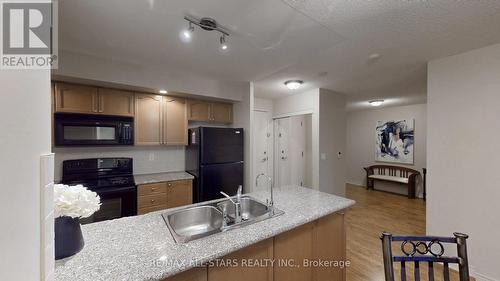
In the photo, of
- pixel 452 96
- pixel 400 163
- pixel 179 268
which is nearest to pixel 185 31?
pixel 179 268

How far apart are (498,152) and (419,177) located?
3601 millimetres

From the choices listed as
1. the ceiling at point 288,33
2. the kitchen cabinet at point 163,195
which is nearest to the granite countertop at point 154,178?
the kitchen cabinet at point 163,195

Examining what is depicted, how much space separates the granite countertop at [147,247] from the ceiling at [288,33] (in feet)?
5.04

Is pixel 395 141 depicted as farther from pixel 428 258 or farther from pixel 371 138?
pixel 428 258

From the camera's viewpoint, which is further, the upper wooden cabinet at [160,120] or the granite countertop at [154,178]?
the upper wooden cabinet at [160,120]

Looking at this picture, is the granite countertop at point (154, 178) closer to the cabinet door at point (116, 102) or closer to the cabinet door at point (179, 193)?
the cabinet door at point (179, 193)

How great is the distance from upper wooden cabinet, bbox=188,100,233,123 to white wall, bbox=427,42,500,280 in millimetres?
2859

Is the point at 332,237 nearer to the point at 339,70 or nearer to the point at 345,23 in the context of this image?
the point at 345,23

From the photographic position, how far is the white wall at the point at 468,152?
1.99 meters

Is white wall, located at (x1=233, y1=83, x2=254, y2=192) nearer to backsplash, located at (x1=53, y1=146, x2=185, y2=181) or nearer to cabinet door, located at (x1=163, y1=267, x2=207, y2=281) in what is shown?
backsplash, located at (x1=53, y1=146, x2=185, y2=181)

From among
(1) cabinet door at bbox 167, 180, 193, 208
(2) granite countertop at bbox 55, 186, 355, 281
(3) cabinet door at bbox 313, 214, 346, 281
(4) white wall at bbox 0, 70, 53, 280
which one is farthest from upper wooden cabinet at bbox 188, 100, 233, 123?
(4) white wall at bbox 0, 70, 53, 280

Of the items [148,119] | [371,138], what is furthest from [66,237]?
[371,138]

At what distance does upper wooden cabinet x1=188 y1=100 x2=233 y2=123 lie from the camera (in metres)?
3.30

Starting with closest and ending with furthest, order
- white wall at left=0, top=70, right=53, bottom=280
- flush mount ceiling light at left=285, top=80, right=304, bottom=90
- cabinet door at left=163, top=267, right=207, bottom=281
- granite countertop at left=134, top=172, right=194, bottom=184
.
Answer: white wall at left=0, top=70, right=53, bottom=280, cabinet door at left=163, top=267, right=207, bottom=281, granite countertop at left=134, top=172, right=194, bottom=184, flush mount ceiling light at left=285, top=80, right=304, bottom=90
